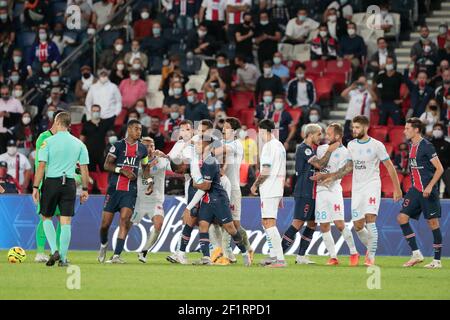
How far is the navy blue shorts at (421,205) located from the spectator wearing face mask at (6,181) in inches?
406

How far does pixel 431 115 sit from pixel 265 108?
13.4ft

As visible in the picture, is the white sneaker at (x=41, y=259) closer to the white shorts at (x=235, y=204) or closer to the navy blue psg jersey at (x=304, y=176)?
the white shorts at (x=235, y=204)

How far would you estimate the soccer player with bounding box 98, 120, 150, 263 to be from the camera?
19828 mm

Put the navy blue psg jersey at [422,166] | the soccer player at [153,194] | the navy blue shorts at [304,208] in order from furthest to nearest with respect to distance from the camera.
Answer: the soccer player at [153,194]
the navy blue shorts at [304,208]
the navy blue psg jersey at [422,166]

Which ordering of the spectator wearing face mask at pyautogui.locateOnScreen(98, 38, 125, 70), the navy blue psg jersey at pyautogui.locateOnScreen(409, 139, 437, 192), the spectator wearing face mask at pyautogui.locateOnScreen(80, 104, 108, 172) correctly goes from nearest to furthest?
the navy blue psg jersey at pyautogui.locateOnScreen(409, 139, 437, 192) < the spectator wearing face mask at pyautogui.locateOnScreen(80, 104, 108, 172) < the spectator wearing face mask at pyautogui.locateOnScreen(98, 38, 125, 70)

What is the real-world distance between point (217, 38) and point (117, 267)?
14.6 metres

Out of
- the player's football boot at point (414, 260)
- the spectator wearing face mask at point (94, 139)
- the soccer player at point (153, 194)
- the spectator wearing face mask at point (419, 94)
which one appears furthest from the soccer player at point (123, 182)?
the spectator wearing face mask at point (419, 94)

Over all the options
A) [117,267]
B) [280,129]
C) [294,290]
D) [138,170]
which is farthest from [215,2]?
[294,290]

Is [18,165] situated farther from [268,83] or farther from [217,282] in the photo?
[217,282]

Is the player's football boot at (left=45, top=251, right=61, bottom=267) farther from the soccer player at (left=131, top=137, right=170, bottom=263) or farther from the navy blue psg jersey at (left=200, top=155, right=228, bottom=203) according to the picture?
the soccer player at (left=131, top=137, right=170, bottom=263)

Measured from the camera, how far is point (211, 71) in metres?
30.2

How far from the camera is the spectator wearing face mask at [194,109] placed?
93.9 ft

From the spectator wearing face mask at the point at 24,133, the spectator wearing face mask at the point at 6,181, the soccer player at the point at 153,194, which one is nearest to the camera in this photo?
the soccer player at the point at 153,194

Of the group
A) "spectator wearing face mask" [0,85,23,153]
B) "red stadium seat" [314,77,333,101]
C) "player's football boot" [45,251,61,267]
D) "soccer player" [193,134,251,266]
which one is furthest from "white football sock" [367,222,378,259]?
"spectator wearing face mask" [0,85,23,153]
